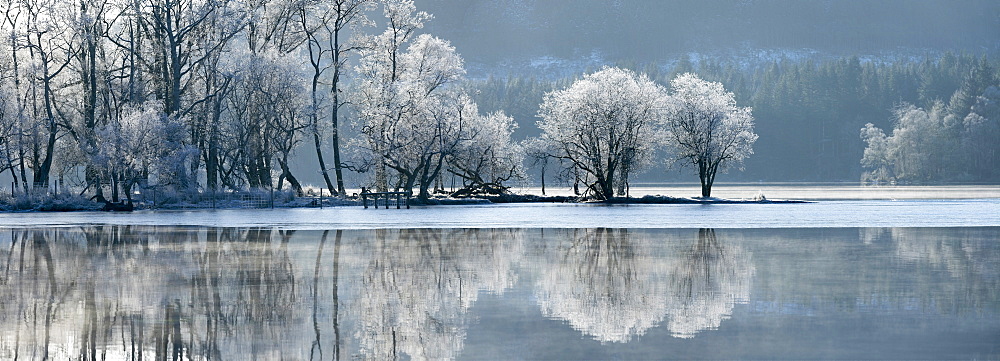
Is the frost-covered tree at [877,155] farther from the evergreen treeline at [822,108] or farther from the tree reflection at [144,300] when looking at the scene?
the tree reflection at [144,300]

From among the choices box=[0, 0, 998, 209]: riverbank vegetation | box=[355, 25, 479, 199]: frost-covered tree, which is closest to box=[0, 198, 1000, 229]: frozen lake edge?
box=[0, 0, 998, 209]: riverbank vegetation

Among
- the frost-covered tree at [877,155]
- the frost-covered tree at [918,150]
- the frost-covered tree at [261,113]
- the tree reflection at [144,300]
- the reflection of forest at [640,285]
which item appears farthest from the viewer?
the frost-covered tree at [877,155]

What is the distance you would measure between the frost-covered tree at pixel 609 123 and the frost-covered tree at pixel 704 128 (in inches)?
113

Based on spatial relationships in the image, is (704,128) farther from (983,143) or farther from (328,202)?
(983,143)

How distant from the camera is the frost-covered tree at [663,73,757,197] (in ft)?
235

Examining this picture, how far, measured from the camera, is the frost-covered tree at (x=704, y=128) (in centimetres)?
7150

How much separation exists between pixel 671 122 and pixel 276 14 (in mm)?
26942

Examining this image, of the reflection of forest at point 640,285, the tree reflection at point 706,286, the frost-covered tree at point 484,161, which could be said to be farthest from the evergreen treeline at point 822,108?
the tree reflection at point 706,286

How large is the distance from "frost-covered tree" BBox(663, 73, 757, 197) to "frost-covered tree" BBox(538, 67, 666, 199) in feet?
9.38

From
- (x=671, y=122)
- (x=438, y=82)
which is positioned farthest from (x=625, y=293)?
(x=671, y=122)

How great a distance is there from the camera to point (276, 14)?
225ft

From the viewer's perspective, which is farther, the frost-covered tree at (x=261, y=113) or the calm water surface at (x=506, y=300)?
the frost-covered tree at (x=261, y=113)

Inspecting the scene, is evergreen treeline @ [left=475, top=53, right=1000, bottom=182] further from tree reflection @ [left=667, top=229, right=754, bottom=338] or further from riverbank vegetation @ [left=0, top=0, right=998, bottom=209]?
tree reflection @ [left=667, top=229, right=754, bottom=338]

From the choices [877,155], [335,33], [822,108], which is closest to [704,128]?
[335,33]
